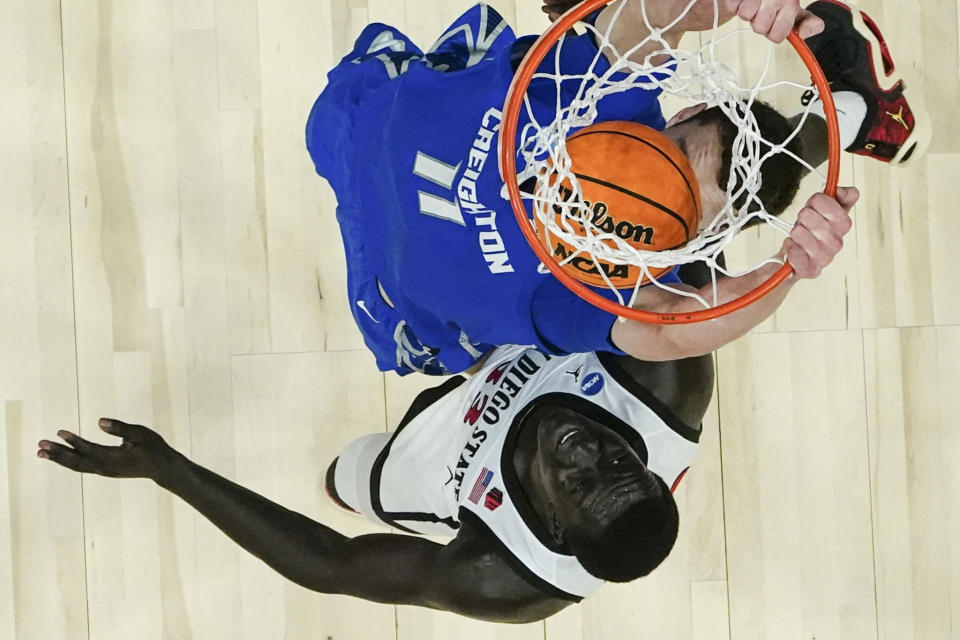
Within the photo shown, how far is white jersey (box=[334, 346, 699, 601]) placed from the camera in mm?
1297

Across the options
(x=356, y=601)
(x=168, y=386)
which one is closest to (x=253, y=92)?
(x=168, y=386)

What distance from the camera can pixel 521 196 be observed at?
1.06 metres

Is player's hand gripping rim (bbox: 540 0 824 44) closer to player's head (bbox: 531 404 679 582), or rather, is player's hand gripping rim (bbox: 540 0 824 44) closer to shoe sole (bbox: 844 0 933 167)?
player's head (bbox: 531 404 679 582)

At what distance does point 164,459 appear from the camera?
Answer: 60.4 inches

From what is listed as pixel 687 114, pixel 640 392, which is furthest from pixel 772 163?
pixel 640 392

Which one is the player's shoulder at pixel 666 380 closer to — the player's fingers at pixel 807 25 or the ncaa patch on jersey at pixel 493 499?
the ncaa patch on jersey at pixel 493 499

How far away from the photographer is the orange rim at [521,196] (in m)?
1.01

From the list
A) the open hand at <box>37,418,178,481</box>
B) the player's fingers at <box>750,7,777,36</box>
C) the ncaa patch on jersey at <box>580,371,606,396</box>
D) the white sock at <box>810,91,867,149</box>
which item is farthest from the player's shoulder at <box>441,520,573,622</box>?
the white sock at <box>810,91,867,149</box>

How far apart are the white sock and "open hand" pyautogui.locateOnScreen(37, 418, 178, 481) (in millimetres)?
1330

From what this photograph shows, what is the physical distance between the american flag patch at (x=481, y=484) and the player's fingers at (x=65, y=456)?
67 centimetres

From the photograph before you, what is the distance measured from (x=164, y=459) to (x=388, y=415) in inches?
19.2

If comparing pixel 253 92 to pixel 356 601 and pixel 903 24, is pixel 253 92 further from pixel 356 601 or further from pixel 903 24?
pixel 903 24

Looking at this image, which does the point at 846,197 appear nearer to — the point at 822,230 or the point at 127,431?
the point at 822,230

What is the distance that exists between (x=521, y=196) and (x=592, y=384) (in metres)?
0.38
